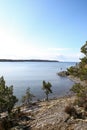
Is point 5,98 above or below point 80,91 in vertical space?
below

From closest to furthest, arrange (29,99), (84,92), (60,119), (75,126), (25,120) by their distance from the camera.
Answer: (75,126) → (60,119) → (84,92) → (25,120) → (29,99)

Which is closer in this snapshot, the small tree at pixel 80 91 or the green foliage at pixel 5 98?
the small tree at pixel 80 91

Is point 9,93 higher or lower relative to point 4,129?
A: higher

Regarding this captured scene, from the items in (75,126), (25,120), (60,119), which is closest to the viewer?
(75,126)

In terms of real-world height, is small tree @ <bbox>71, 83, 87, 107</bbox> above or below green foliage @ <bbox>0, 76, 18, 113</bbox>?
above

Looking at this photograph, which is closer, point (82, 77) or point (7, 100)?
point (82, 77)

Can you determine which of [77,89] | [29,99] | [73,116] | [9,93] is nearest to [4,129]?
[9,93]

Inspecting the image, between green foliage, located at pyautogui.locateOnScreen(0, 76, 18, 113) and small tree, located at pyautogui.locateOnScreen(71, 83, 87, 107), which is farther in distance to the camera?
green foliage, located at pyautogui.locateOnScreen(0, 76, 18, 113)

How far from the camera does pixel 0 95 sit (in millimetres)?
37594

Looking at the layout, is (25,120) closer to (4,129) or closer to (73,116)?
(4,129)

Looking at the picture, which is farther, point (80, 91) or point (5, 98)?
point (5, 98)

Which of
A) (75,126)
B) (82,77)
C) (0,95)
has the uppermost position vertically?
(82,77)

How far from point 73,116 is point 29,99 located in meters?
42.3

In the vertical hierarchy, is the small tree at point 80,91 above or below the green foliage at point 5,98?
above
